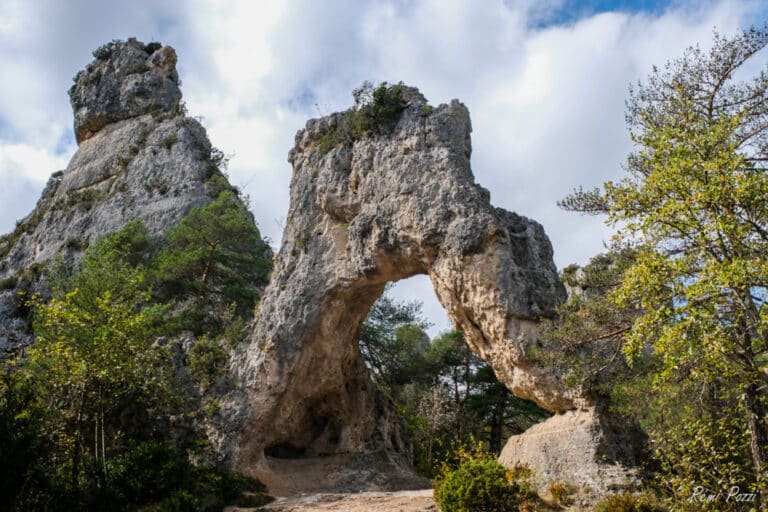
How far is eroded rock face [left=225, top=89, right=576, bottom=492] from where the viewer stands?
15.5 meters

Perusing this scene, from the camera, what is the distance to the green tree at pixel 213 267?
77.4 feet

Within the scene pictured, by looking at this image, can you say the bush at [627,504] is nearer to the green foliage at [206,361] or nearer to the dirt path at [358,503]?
the dirt path at [358,503]

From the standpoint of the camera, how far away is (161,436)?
59.5 ft

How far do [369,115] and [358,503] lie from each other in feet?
37.7

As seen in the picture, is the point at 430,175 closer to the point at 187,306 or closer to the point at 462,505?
the point at 462,505

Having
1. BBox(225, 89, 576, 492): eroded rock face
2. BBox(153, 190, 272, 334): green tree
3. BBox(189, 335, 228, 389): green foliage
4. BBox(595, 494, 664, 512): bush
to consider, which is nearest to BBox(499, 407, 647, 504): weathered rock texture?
BBox(595, 494, 664, 512): bush

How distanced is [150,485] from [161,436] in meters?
4.38

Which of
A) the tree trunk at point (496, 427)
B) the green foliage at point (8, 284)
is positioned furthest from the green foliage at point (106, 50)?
the tree trunk at point (496, 427)

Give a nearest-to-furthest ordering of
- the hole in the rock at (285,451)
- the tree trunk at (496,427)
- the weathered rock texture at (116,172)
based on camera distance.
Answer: the hole in the rock at (285,451), the tree trunk at (496,427), the weathered rock texture at (116,172)

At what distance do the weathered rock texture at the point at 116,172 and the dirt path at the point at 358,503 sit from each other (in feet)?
49.8

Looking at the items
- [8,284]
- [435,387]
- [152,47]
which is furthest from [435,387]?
[152,47]

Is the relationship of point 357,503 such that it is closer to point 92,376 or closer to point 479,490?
point 479,490

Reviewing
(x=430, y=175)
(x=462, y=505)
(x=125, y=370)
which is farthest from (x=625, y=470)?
(x=125, y=370)

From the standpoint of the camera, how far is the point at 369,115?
64.5ft
